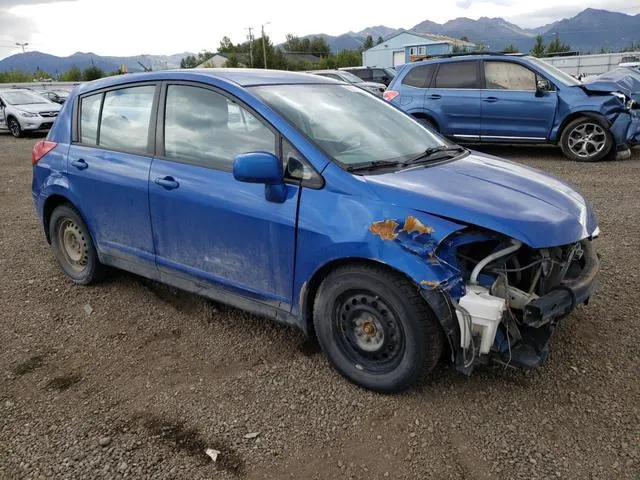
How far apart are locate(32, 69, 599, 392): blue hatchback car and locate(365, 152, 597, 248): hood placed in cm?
1

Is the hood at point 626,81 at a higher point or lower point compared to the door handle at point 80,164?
higher

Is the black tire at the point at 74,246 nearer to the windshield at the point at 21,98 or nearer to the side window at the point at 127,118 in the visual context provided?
the side window at the point at 127,118

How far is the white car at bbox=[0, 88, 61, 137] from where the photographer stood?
16.4m

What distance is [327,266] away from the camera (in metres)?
2.94

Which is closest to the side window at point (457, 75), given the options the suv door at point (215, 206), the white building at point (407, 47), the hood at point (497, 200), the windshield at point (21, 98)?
the hood at point (497, 200)

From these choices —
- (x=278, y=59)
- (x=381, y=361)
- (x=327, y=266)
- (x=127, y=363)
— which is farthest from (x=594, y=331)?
(x=278, y=59)

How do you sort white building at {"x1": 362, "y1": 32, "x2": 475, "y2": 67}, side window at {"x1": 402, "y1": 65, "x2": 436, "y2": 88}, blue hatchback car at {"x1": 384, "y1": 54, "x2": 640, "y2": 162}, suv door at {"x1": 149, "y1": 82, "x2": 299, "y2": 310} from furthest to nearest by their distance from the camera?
white building at {"x1": 362, "y1": 32, "x2": 475, "y2": 67} < side window at {"x1": 402, "y1": 65, "x2": 436, "y2": 88} < blue hatchback car at {"x1": 384, "y1": 54, "x2": 640, "y2": 162} < suv door at {"x1": 149, "y1": 82, "x2": 299, "y2": 310}

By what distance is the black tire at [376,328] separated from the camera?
2699mm

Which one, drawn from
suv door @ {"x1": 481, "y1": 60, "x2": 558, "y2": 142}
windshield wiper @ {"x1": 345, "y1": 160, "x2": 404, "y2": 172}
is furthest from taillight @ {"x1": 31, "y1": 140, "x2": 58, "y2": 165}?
suv door @ {"x1": 481, "y1": 60, "x2": 558, "y2": 142}

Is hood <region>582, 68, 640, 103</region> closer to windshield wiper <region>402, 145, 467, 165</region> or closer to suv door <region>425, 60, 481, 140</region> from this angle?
suv door <region>425, 60, 481, 140</region>

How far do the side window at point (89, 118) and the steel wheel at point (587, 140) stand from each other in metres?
7.71

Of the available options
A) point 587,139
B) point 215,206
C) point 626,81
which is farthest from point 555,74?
point 215,206

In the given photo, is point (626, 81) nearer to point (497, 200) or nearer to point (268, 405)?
point (497, 200)

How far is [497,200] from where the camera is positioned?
2.80 m
